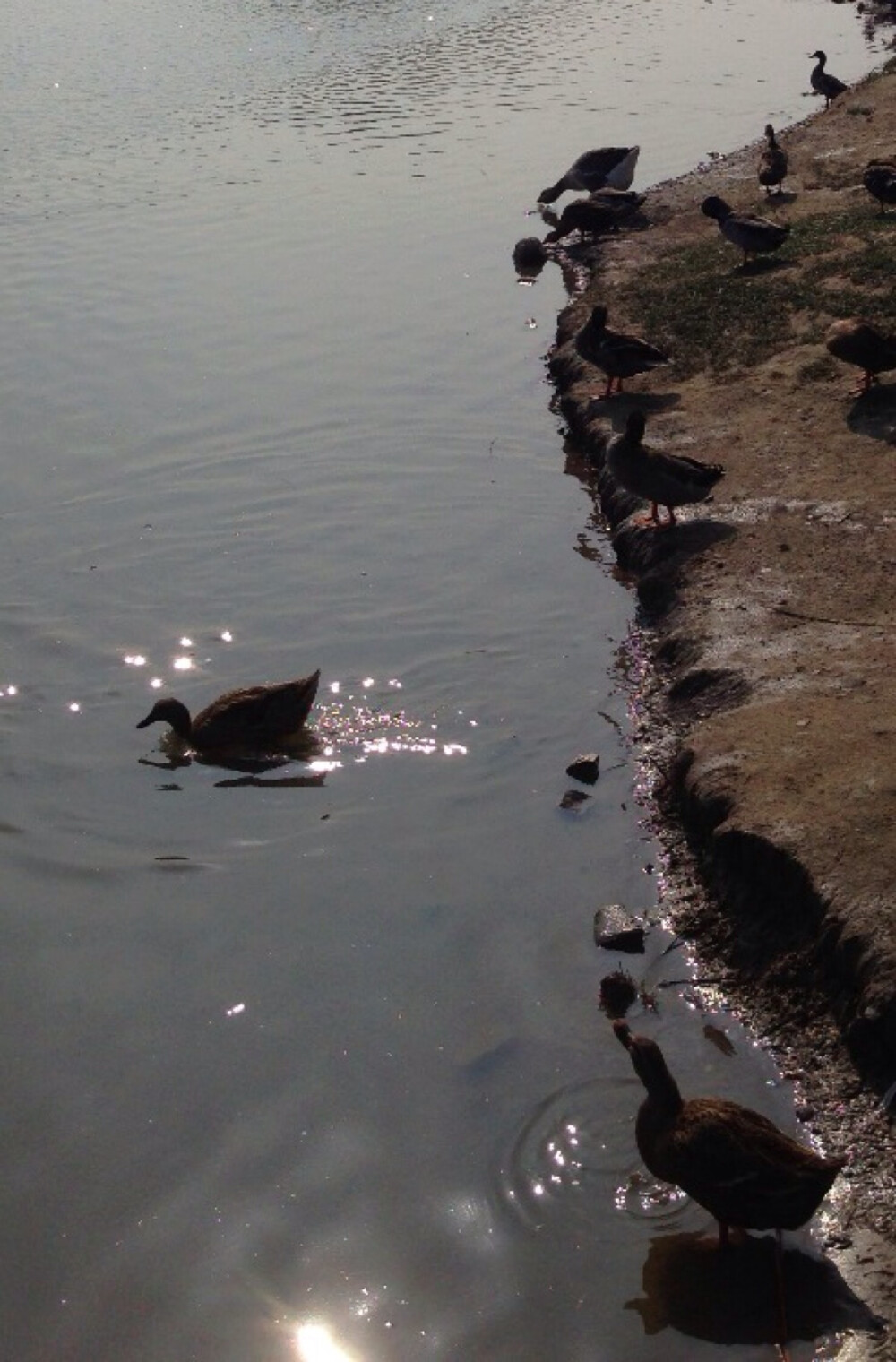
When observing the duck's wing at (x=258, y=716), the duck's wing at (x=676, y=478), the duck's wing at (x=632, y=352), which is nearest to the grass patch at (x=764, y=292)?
the duck's wing at (x=632, y=352)

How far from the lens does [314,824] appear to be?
29.9 ft

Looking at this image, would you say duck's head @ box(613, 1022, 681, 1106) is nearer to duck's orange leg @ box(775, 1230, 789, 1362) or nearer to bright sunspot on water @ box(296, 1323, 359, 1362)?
duck's orange leg @ box(775, 1230, 789, 1362)

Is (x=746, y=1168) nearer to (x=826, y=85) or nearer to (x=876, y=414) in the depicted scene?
(x=876, y=414)

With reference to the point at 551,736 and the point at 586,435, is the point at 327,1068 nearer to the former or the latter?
the point at 551,736

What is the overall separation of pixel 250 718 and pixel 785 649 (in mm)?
3147

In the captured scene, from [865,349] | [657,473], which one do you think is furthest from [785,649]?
[865,349]

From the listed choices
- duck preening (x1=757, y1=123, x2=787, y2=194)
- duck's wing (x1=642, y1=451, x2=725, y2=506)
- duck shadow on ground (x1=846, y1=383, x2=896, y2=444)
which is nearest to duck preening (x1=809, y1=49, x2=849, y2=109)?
duck preening (x1=757, y1=123, x2=787, y2=194)

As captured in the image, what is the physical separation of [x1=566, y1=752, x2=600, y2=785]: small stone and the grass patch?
6119mm

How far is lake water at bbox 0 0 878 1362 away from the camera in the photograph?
614 centimetres

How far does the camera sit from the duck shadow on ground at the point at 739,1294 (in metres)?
5.62

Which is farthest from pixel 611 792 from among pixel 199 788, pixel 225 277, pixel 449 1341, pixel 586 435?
pixel 225 277

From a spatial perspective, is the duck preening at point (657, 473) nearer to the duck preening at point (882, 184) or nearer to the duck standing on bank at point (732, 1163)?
the duck standing on bank at point (732, 1163)

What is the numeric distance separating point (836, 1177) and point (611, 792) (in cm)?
333

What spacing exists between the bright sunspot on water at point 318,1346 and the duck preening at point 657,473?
7.01 m
